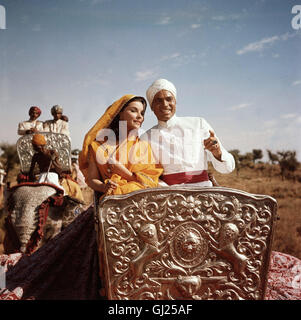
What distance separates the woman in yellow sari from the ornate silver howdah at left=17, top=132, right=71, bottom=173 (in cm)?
243

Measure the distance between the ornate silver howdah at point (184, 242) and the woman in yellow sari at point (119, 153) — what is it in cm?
35

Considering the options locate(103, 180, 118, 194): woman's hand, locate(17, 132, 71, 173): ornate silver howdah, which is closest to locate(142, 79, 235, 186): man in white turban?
locate(103, 180, 118, 194): woman's hand

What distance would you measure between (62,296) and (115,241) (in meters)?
1.14

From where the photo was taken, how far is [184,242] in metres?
2.30

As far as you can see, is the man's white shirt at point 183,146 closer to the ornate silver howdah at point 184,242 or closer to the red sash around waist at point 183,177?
the red sash around waist at point 183,177

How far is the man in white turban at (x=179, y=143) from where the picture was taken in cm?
302

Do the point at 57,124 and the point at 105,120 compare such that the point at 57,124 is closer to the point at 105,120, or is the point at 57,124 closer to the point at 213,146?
the point at 105,120

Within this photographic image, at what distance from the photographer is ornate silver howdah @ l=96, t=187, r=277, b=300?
230 cm

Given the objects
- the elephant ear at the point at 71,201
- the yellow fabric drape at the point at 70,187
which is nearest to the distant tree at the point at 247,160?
the yellow fabric drape at the point at 70,187

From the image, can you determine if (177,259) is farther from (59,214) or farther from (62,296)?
(59,214)

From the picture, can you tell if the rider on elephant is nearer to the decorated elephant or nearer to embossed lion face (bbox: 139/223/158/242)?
the decorated elephant

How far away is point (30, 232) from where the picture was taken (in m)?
3.96

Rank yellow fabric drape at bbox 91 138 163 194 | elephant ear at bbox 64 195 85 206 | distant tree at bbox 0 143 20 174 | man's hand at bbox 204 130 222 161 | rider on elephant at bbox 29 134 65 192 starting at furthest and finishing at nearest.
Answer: distant tree at bbox 0 143 20 174, rider on elephant at bbox 29 134 65 192, elephant ear at bbox 64 195 85 206, man's hand at bbox 204 130 222 161, yellow fabric drape at bbox 91 138 163 194

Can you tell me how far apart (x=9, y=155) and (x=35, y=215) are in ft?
45.4
